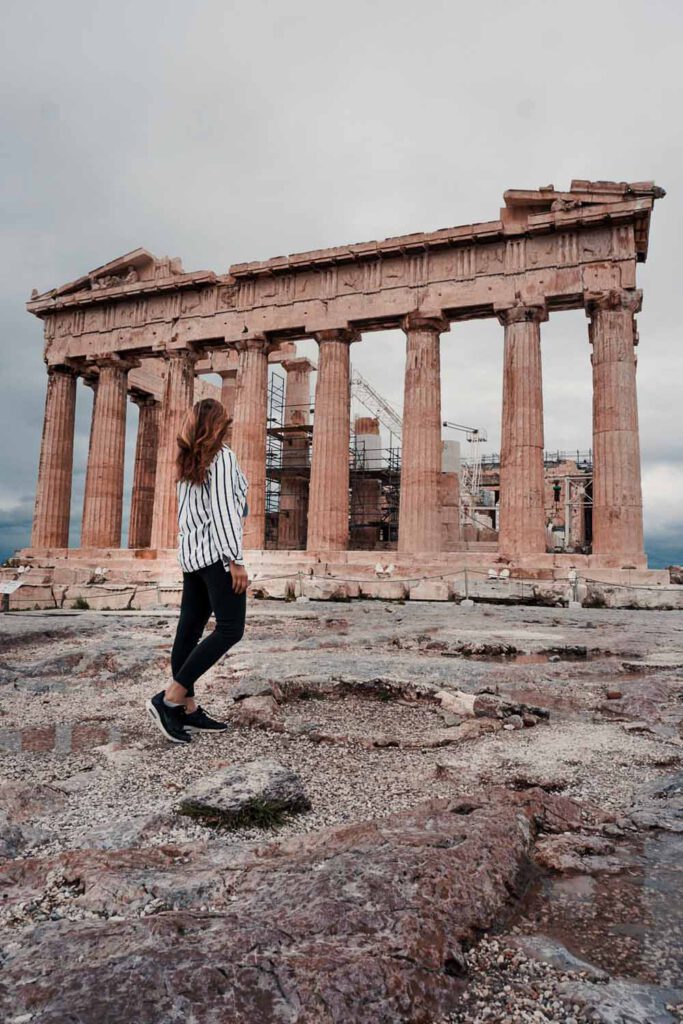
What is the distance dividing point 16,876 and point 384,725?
7.95ft

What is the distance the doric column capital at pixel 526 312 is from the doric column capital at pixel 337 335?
490 centimetres

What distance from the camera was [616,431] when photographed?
1744 cm

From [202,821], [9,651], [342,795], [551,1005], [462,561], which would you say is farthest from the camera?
[462,561]

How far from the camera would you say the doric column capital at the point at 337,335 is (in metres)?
20.8

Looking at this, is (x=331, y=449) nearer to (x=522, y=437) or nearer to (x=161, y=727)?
(x=522, y=437)

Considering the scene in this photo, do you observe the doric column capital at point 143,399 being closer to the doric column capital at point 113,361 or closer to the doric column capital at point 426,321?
the doric column capital at point 113,361

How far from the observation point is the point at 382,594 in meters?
16.1

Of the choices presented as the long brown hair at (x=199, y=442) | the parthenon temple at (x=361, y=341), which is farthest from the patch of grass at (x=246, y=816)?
the parthenon temple at (x=361, y=341)

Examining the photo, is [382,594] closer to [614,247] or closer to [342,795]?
[614,247]

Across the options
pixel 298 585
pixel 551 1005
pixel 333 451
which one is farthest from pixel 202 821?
pixel 333 451

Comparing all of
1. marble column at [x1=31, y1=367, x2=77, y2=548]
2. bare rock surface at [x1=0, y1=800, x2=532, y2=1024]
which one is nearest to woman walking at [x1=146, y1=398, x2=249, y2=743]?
bare rock surface at [x1=0, y1=800, x2=532, y2=1024]

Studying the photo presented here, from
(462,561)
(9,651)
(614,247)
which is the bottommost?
(9,651)

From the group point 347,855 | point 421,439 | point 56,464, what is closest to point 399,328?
point 421,439

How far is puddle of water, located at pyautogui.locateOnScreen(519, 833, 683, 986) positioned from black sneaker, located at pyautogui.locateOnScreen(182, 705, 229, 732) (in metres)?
2.16
